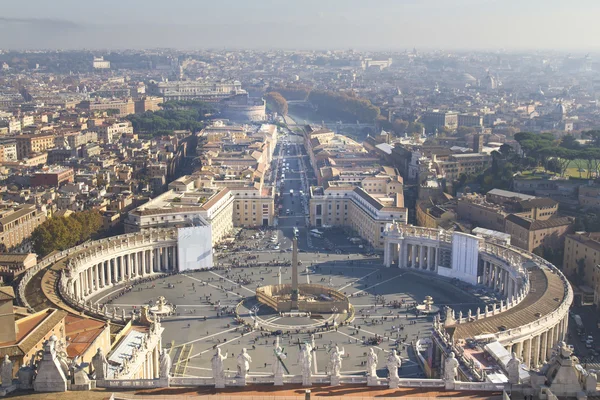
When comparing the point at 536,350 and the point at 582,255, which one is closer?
the point at 536,350

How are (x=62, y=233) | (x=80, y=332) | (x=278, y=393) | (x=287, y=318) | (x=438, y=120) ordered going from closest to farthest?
(x=278, y=393), (x=80, y=332), (x=287, y=318), (x=62, y=233), (x=438, y=120)

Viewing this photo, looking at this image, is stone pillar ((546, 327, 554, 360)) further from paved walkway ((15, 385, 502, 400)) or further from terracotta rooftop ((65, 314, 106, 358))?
terracotta rooftop ((65, 314, 106, 358))

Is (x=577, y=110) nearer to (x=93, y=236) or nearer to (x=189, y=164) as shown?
(x=189, y=164)

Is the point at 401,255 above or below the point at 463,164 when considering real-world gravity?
below

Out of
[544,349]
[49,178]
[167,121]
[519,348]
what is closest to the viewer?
[519,348]

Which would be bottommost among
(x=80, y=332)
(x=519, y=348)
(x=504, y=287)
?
(x=504, y=287)

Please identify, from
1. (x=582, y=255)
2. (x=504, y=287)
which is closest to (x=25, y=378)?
(x=504, y=287)

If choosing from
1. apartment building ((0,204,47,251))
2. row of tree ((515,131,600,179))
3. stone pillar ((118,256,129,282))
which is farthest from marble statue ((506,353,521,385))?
row of tree ((515,131,600,179))

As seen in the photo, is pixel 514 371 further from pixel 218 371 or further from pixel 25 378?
pixel 25 378
